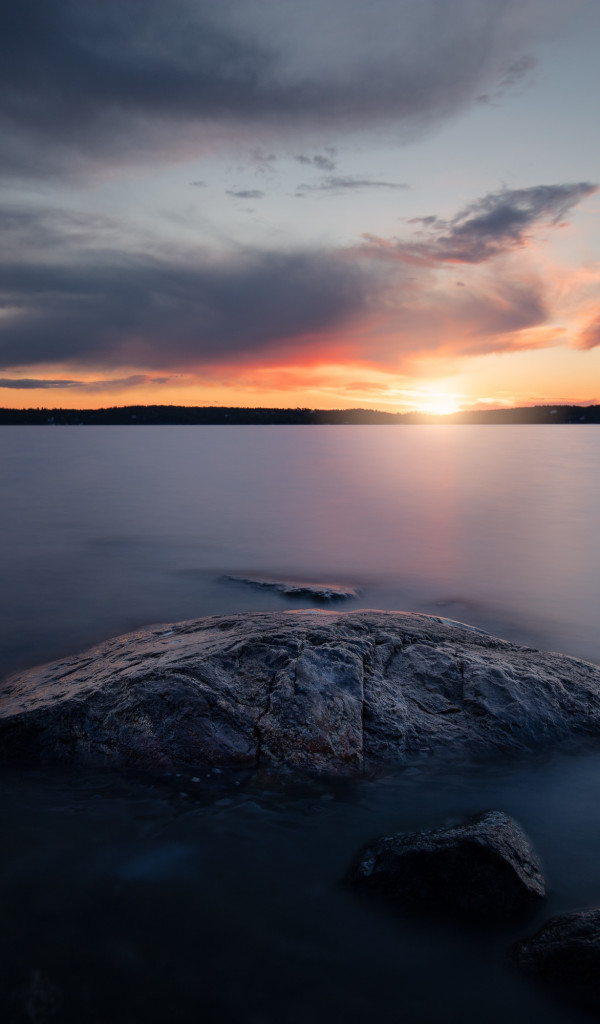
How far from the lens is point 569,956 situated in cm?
329

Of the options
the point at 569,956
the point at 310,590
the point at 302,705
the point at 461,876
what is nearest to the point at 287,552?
the point at 310,590

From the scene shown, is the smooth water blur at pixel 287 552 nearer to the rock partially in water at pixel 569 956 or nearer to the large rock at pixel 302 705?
the large rock at pixel 302 705

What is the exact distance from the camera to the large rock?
16.7ft

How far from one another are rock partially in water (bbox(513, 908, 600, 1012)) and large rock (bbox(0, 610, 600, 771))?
1803mm

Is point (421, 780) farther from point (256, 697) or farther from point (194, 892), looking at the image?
point (194, 892)

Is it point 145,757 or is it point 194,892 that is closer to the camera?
point 194,892

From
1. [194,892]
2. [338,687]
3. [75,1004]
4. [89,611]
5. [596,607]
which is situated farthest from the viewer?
[596,607]

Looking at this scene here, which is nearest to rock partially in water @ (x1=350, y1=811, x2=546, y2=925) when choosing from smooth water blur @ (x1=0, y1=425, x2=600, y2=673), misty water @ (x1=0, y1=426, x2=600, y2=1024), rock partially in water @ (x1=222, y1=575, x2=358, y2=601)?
misty water @ (x1=0, y1=426, x2=600, y2=1024)

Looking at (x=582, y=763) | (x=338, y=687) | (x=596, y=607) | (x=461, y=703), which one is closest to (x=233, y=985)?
(x=338, y=687)

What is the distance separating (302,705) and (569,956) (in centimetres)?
246

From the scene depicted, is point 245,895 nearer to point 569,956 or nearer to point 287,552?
point 569,956

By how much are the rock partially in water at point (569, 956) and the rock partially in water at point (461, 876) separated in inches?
10.5

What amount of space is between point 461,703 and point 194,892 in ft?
9.01

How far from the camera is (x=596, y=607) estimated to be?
11586 millimetres
